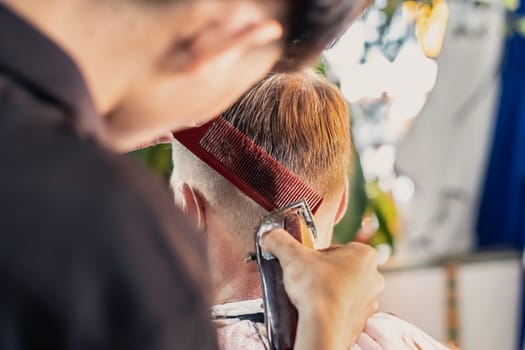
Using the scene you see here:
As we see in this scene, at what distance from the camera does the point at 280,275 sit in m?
0.69

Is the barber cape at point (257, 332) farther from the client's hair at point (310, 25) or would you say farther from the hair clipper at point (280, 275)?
the client's hair at point (310, 25)

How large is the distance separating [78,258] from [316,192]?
0.48 metres

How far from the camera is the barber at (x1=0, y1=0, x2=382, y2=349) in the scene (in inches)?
13.4

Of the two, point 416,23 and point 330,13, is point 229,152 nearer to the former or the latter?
point 330,13

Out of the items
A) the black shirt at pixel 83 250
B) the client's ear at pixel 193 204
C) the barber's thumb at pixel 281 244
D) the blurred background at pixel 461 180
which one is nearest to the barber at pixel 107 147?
the black shirt at pixel 83 250

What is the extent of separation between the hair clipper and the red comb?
17 mm

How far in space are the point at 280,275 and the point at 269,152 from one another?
6.0 inches

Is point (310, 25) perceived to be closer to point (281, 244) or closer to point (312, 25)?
point (312, 25)

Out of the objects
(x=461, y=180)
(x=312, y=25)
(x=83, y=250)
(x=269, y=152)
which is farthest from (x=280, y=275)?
(x=461, y=180)

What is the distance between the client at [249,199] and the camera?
0.79m

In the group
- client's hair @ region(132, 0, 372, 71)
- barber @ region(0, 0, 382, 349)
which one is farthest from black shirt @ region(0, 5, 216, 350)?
client's hair @ region(132, 0, 372, 71)

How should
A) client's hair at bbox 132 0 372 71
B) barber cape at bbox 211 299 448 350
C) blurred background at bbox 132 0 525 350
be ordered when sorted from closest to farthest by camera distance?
client's hair at bbox 132 0 372 71 → barber cape at bbox 211 299 448 350 → blurred background at bbox 132 0 525 350

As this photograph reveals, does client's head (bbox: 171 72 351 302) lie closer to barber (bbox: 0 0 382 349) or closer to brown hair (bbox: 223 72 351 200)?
brown hair (bbox: 223 72 351 200)

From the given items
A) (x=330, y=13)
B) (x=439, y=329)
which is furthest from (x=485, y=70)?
(x=330, y=13)
